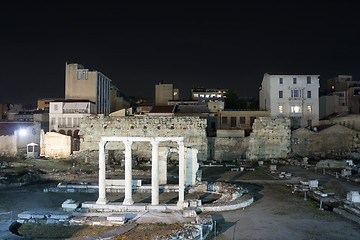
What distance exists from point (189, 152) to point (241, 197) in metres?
7.13

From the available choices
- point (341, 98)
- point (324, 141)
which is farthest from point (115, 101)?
point (341, 98)

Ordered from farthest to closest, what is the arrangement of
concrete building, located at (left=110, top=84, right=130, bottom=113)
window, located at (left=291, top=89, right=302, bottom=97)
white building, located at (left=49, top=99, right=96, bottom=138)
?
concrete building, located at (left=110, top=84, right=130, bottom=113) < window, located at (left=291, top=89, right=302, bottom=97) < white building, located at (left=49, top=99, right=96, bottom=138)

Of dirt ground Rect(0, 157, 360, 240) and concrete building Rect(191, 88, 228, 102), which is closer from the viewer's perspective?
dirt ground Rect(0, 157, 360, 240)

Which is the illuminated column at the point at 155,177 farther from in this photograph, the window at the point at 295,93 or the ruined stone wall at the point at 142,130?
the window at the point at 295,93

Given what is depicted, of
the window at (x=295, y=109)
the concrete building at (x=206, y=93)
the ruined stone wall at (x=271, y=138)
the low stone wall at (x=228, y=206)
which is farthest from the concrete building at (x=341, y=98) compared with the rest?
the low stone wall at (x=228, y=206)

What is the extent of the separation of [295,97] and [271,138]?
11725 mm

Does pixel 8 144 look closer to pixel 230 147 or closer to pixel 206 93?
pixel 230 147

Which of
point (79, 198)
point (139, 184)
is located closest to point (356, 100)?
point (139, 184)

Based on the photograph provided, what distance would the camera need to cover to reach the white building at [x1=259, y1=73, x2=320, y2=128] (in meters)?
54.5

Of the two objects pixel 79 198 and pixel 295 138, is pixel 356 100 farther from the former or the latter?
pixel 79 198

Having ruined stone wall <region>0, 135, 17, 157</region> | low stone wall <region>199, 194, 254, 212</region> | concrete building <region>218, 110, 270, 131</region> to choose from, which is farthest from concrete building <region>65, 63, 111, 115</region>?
low stone wall <region>199, 194, 254, 212</region>

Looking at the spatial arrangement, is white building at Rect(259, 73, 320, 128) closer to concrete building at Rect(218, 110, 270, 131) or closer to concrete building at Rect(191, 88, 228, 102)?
concrete building at Rect(218, 110, 270, 131)

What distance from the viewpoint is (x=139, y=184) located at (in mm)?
28406

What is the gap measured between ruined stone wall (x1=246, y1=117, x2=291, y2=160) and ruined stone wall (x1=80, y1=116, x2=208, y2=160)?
20.7ft
